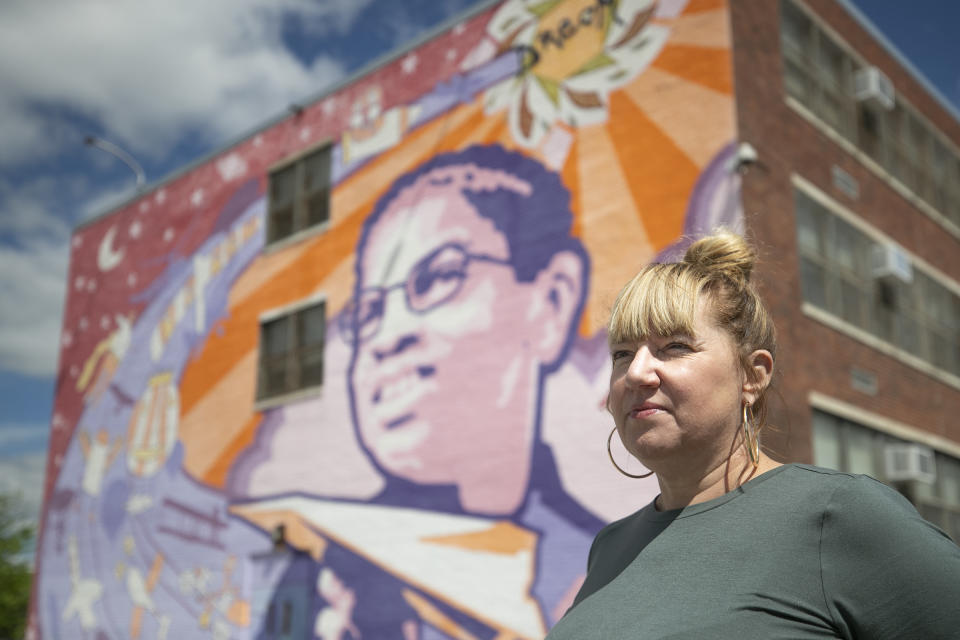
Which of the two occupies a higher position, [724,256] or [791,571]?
[724,256]

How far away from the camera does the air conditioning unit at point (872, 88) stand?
45.5ft

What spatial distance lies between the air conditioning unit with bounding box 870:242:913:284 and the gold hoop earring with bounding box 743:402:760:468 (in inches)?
483

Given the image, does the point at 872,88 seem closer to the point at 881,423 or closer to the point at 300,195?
the point at 881,423

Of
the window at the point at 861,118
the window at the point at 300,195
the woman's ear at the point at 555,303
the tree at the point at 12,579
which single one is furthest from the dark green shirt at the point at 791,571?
the tree at the point at 12,579

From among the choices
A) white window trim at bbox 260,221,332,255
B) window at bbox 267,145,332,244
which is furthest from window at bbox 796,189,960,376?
window at bbox 267,145,332,244

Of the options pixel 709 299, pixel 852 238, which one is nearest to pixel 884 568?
pixel 709 299

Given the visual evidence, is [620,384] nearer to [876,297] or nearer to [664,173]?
[664,173]

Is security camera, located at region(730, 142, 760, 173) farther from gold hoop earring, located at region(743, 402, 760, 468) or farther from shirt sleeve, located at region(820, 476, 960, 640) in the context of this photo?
shirt sleeve, located at region(820, 476, 960, 640)

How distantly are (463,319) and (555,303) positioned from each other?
5.13ft

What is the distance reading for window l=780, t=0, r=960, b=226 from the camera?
42.0ft

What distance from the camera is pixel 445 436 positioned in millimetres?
12562

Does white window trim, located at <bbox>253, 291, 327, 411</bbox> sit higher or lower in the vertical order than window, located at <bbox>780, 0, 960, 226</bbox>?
lower

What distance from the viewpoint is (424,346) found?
13156 millimetres

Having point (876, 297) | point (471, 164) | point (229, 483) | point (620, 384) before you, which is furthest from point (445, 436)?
point (620, 384)
